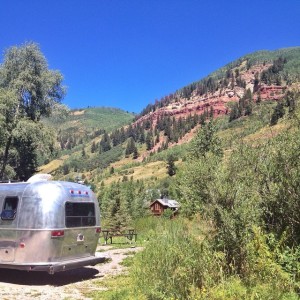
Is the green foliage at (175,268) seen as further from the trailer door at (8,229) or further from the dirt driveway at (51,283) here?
the trailer door at (8,229)

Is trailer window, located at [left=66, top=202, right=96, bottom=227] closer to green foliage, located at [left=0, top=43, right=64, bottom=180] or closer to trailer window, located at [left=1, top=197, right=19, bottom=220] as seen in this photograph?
trailer window, located at [left=1, top=197, right=19, bottom=220]

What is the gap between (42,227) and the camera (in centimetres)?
989

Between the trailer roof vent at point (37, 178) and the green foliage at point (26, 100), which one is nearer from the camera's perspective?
the trailer roof vent at point (37, 178)

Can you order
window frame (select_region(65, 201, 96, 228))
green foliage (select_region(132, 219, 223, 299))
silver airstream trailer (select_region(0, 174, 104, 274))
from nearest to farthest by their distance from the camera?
green foliage (select_region(132, 219, 223, 299))
silver airstream trailer (select_region(0, 174, 104, 274))
window frame (select_region(65, 201, 96, 228))

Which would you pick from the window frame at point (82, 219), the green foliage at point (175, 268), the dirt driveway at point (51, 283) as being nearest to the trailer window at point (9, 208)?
the window frame at point (82, 219)

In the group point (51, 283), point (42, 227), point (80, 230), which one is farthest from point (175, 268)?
point (51, 283)

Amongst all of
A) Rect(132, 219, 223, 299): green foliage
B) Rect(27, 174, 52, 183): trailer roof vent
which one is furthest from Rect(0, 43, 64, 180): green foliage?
Rect(132, 219, 223, 299): green foliage

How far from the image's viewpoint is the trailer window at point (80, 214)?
416 inches

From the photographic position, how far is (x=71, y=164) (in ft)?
635

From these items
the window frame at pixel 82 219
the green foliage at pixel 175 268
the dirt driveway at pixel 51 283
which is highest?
the window frame at pixel 82 219

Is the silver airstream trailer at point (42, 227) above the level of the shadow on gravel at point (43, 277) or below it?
above

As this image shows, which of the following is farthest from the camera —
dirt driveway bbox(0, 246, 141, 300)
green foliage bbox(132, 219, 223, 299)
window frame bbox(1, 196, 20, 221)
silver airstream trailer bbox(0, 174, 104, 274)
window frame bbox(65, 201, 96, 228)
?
window frame bbox(65, 201, 96, 228)

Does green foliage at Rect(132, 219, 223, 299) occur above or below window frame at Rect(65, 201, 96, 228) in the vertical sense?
below

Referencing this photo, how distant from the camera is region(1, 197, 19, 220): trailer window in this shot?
10392 mm
